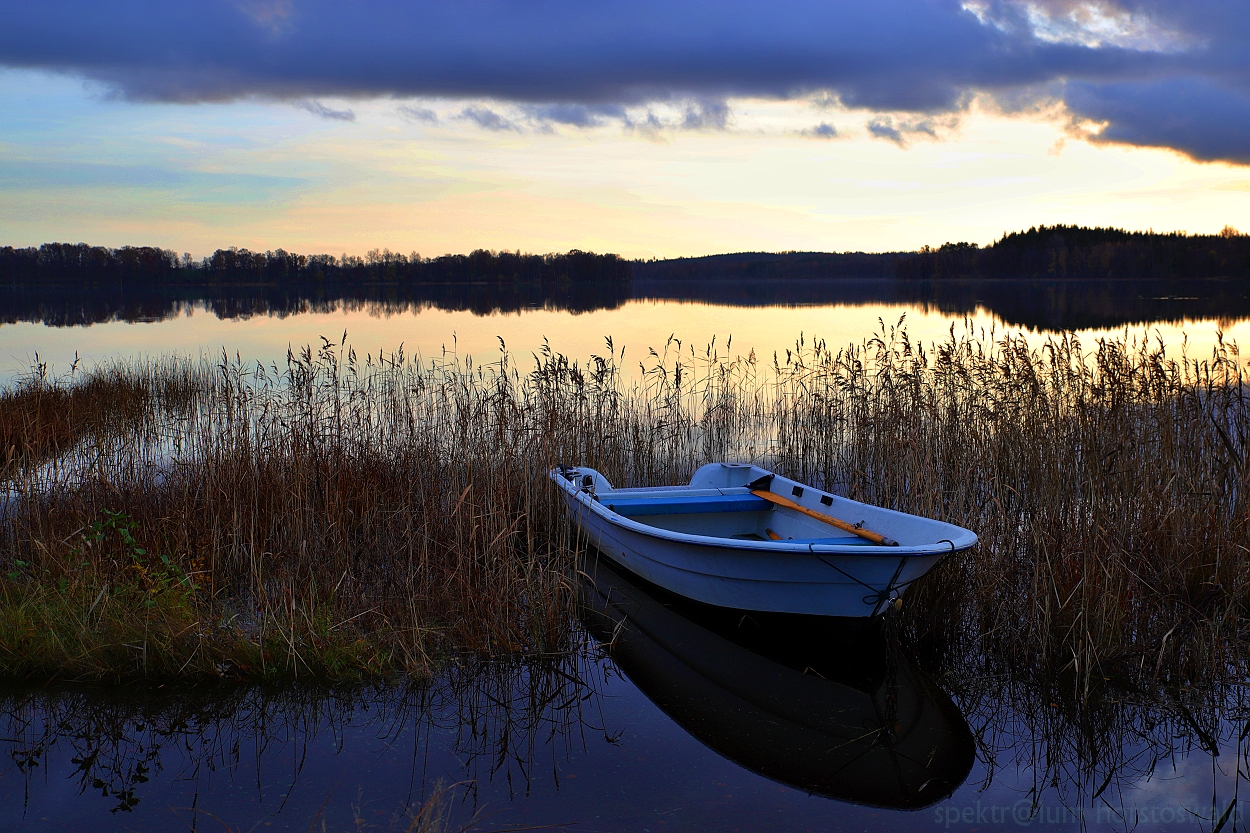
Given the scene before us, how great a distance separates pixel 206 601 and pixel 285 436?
2.37m

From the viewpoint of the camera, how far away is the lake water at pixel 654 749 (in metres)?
3.55

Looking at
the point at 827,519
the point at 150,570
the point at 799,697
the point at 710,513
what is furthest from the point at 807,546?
the point at 150,570

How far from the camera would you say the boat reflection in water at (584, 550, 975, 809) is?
3.93m

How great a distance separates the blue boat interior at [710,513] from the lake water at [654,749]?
1.27m

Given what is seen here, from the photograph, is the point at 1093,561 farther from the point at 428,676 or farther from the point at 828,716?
the point at 428,676

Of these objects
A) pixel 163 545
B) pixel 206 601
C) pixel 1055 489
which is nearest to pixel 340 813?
pixel 206 601

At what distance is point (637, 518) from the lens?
6805 mm

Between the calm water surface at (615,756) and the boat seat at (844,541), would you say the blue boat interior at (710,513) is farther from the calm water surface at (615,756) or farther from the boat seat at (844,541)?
the calm water surface at (615,756)

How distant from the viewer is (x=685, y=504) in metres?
6.72

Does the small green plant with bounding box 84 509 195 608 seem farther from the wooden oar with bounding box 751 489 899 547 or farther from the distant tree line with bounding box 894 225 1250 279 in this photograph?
the distant tree line with bounding box 894 225 1250 279

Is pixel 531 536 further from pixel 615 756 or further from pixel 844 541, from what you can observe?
pixel 844 541

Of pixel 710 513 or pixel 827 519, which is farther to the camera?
pixel 710 513

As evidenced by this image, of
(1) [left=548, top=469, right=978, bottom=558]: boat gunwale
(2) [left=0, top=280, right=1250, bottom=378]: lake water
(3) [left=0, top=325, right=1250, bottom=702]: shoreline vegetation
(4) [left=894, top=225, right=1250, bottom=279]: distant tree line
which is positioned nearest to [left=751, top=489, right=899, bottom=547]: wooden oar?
(1) [left=548, top=469, right=978, bottom=558]: boat gunwale

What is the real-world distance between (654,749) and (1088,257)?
Answer: 97.4 meters
